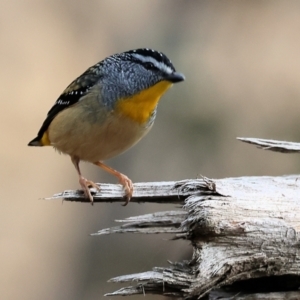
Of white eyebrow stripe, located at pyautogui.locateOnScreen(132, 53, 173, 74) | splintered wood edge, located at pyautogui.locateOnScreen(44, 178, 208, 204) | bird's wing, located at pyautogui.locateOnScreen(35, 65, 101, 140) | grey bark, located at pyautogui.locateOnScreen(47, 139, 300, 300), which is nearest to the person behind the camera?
grey bark, located at pyautogui.locateOnScreen(47, 139, 300, 300)

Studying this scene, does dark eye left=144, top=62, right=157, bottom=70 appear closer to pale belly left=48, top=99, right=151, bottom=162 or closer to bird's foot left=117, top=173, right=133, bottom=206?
pale belly left=48, top=99, right=151, bottom=162

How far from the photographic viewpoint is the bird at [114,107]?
3.02m

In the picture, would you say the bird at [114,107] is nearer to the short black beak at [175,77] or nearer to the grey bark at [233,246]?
the short black beak at [175,77]

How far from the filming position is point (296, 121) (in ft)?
18.4

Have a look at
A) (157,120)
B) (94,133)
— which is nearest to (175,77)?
(94,133)

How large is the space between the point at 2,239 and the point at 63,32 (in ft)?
9.48

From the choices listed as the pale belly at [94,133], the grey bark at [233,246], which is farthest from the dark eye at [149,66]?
the grey bark at [233,246]

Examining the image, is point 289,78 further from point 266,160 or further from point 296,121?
point 266,160

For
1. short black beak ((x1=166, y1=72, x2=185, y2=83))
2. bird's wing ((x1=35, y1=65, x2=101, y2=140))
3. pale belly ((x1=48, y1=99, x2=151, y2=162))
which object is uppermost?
bird's wing ((x1=35, y1=65, x2=101, y2=140))

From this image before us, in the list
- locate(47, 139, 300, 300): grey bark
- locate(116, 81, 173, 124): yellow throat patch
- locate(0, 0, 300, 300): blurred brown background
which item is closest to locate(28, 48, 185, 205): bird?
locate(116, 81, 173, 124): yellow throat patch

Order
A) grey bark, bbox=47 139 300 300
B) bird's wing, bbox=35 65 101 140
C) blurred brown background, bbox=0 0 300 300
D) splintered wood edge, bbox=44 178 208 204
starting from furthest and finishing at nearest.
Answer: blurred brown background, bbox=0 0 300 300 → bird's wing, bbox=35 65 101 140 → splintered wood edge, bbox=44 178 208 204 → grey bark, bbox=47 139 300 300

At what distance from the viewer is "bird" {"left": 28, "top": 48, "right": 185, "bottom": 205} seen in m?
3.02

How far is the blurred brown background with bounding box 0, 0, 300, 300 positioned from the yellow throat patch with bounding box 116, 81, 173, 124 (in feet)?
7.97

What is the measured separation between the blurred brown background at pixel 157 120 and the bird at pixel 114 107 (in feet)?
7.31
